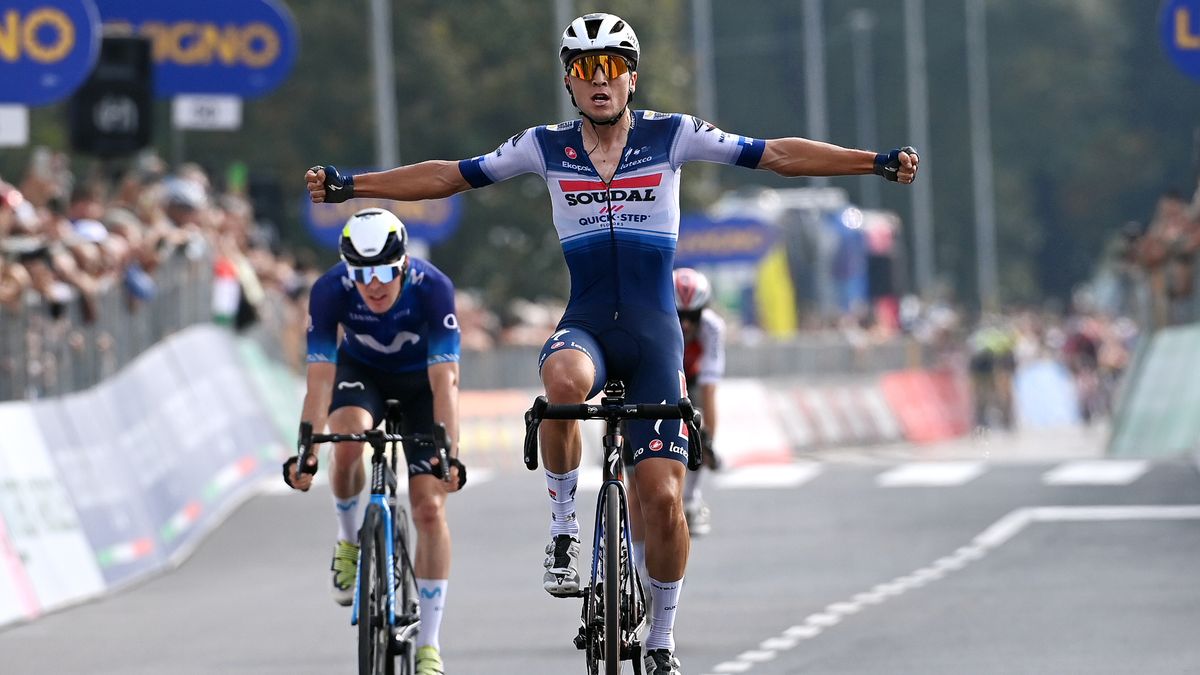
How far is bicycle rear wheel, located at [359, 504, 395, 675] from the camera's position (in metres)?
9.86

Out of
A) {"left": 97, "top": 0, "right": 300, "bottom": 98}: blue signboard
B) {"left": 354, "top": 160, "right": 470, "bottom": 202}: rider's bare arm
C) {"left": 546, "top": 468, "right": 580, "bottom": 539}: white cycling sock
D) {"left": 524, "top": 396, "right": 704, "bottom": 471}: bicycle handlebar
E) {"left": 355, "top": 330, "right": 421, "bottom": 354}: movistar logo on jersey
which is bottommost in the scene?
{"left": 546, "top": 468, "right": 580, "bottom": 539}: white cycling sock

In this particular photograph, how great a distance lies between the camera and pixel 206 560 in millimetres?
18109

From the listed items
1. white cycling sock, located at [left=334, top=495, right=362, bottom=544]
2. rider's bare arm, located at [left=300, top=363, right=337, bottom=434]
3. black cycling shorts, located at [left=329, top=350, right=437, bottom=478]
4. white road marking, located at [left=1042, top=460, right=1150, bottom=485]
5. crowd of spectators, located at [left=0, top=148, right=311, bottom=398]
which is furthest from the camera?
white road marking, located at [left=1042, top=460, right=1150, bottom=485]

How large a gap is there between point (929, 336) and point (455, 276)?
9.31 m

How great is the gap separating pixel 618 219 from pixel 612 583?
53.0 inches

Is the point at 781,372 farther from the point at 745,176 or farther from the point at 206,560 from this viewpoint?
the point at 745,176

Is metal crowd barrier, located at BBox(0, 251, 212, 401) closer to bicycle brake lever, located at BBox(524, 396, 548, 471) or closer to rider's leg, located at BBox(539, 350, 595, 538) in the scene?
rider's leg, located at BBox(539, 350, 595, 538)

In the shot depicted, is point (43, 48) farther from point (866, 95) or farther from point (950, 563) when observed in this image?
point (866, 95)

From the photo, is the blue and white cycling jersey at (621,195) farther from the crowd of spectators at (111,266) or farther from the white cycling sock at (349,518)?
the crowd of spectators at (111,266)

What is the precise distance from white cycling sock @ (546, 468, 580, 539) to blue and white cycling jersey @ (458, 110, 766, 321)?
60 centimetres

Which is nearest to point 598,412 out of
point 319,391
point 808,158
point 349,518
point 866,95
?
point 808,158

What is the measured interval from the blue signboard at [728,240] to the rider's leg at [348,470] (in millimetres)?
34057

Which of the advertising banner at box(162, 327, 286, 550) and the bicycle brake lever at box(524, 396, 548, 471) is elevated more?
the bicycle brake lever at box(524, 396, 548, 471)

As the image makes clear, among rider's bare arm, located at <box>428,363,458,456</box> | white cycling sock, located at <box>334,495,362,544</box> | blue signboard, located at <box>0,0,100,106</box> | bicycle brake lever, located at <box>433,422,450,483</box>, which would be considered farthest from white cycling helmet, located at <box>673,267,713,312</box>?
blue signboard, located at <box>0,0,100,106</box>
